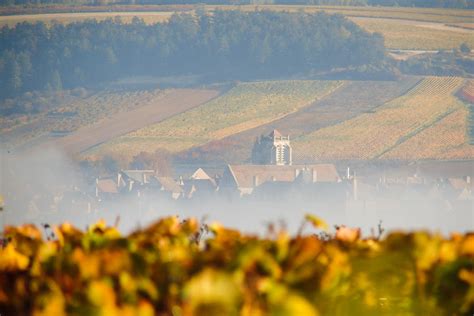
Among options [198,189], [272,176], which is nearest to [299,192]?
[272,176]

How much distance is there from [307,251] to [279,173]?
182837mm

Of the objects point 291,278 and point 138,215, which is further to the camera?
point 138,215

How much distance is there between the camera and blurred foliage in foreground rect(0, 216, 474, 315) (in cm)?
1408

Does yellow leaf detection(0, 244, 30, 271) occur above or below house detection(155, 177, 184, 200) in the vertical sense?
above

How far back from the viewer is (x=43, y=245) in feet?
53.8

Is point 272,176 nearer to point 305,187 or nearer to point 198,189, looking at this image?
point 305,187

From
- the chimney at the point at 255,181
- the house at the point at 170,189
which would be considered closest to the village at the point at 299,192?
the chimney at the point at 255,181

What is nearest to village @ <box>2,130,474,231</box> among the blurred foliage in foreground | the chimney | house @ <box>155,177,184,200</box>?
the chimney

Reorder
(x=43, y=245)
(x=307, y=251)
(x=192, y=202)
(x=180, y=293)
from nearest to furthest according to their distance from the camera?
(x=180, y=293) → (x=307, y=251) → (x=43, y=245) → (x=192, y=202)

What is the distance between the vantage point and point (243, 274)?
47.3ft

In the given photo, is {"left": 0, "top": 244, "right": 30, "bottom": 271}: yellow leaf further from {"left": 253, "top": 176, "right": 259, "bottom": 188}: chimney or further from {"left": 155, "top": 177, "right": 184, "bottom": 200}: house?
{"left": 253, "top": 176, "right": 259, "bottom": 188}: chimney

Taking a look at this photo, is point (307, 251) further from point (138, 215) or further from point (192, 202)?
point (192, 202)

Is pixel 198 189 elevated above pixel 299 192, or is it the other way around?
pixel 299 192

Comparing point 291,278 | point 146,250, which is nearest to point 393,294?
point 291,278
